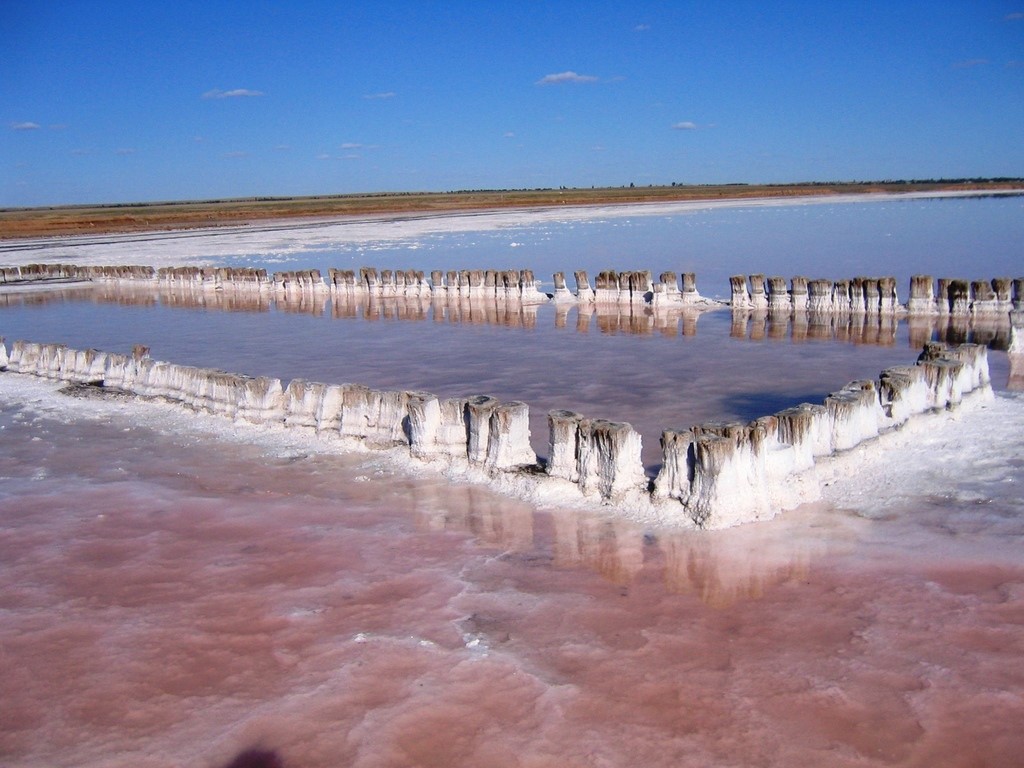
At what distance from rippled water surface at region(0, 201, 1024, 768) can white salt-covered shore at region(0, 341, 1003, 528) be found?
22 centimetres

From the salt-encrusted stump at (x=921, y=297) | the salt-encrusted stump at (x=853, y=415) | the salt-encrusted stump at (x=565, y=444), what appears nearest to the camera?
the salt-encrusted stump at (x=565, y=444)

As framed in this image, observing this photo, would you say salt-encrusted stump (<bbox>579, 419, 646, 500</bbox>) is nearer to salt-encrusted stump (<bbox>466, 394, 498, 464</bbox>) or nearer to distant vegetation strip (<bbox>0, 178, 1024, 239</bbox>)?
salt-encrusted stump (<bbox>466, 394, 498, 464</bbox>)

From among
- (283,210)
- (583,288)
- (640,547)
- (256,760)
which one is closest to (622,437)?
(640,547)

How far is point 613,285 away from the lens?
15.2m

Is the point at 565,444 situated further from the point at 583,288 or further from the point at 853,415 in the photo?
the point at 583,288

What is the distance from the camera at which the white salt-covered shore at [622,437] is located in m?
5.07

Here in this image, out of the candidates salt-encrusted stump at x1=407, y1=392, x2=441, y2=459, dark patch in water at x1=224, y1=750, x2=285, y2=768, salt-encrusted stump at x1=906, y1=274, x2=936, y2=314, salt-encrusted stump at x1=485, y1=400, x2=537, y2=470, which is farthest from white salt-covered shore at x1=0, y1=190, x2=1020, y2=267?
dark patch in water at x1=224, y1=750, x2=285, y2=768

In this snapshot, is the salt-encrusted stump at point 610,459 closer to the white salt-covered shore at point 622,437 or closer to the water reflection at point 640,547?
the white salt-covered shore at point 622,437

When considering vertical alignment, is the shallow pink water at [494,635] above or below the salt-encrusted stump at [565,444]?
below

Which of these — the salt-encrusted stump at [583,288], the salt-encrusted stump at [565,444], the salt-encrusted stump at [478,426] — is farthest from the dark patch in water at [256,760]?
the salt-encrusted stump at [583,288]

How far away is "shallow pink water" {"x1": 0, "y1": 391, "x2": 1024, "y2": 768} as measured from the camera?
3.23 m

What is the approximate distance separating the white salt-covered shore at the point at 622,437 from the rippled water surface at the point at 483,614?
0.22 m

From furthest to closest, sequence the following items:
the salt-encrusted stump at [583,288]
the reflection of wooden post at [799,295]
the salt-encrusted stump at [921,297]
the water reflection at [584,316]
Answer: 1. the salt-encrusted stump at [583,288]
2. the reflection of wooden post at [799,295]
3. the salt-encrusted stump at [921,297]
4. the water reflection at [584,316]

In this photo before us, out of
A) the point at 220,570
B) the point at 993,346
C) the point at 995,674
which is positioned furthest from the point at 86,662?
the point at 993,346
